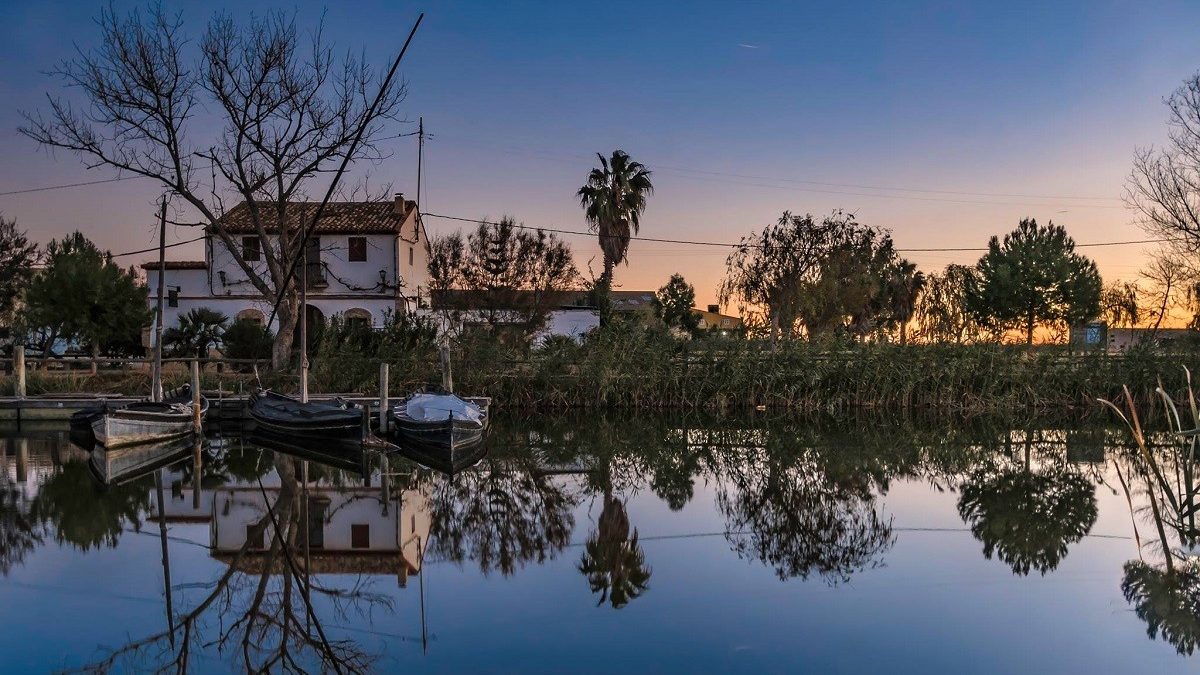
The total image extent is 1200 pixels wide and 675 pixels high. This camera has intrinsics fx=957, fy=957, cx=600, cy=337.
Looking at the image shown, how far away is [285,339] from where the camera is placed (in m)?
28.4

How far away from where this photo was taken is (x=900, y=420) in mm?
25250

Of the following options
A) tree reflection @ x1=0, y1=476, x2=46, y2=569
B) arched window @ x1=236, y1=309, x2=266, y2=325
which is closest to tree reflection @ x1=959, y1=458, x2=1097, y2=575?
tree reflection @ x1=0, y1=476, x2=46, y2=569

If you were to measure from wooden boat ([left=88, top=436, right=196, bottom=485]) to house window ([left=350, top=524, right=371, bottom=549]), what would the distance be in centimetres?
568

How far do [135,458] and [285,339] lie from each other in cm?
1060

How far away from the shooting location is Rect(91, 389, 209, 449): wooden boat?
60.6 feet

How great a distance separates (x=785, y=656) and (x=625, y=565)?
3201 millimetres

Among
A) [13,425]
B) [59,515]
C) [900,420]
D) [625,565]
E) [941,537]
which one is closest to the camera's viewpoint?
[625,565]

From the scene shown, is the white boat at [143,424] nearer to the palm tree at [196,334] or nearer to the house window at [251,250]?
the palm tree at [196,334]

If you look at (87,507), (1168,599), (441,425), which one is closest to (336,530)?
(87,507)

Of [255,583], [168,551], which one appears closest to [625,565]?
[255,583]

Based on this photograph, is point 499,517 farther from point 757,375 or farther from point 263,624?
point 757,375

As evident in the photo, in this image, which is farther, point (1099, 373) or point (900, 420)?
point (1099, 373)

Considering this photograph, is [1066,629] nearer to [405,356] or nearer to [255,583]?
[255,583]

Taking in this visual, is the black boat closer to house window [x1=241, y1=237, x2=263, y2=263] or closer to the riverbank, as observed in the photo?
the riverbank
